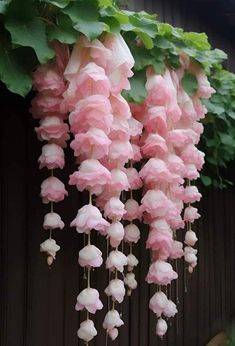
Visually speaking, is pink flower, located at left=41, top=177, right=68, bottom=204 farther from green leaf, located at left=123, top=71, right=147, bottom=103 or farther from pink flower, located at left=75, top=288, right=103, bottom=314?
green leaf, located at left=123, top=71, right=147, bottom=103

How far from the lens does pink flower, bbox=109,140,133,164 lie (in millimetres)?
1674

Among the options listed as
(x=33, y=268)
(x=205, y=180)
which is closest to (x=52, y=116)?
(x=33, y=268)

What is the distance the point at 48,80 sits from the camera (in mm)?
1569

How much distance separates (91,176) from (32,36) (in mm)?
488

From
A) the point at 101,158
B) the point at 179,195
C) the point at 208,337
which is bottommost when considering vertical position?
the point at 208,337

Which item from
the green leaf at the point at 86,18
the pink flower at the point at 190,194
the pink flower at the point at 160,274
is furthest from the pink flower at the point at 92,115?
the pink flower at the point at 190,194

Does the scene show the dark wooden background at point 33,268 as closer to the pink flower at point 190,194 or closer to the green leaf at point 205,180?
the pink flower at point 190,194

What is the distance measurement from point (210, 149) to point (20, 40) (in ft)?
6.45

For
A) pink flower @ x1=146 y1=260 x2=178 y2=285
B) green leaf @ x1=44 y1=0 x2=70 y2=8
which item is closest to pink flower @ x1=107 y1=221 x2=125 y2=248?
pink flower @ x1=146 y1=260 x2=178 y2=285

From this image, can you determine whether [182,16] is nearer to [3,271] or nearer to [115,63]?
[115,63]

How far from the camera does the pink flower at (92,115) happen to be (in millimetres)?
1512

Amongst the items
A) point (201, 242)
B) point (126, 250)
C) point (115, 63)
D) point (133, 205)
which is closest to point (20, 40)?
point (115, 63)

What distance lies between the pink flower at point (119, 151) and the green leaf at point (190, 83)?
60cm

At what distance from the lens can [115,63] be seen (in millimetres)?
1599
